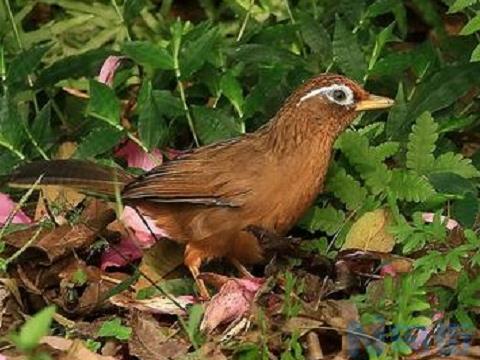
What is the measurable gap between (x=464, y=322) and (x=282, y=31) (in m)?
1.94

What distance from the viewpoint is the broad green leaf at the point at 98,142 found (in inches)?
219

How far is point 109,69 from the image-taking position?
19.6 feet

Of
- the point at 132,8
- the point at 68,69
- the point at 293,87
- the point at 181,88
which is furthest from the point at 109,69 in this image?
the point at 293,87

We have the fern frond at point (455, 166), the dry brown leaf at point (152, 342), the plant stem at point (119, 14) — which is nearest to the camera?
the dry brown leaf at point (152, 342)

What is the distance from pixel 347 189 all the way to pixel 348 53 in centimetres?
71

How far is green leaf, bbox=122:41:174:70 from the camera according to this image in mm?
5605

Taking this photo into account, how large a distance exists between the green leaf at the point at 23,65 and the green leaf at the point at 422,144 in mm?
1633

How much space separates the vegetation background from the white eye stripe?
A: 0.55ft

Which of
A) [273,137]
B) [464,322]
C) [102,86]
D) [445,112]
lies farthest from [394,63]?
[464,322]

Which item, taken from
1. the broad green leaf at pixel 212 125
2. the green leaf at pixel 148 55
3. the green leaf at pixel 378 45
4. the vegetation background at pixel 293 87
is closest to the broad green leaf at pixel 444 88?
the vegetation background at pixel 293 87

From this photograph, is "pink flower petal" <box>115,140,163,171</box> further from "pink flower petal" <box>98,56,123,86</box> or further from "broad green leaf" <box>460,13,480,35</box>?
"broad green leaf" <box>460,13,480,35</box>

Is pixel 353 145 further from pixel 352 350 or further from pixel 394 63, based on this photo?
pixel 352 350

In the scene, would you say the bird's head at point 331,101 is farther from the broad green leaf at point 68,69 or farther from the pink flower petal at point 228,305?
the broad green leaf at point 68,69

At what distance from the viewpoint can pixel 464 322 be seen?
14.4 feet
